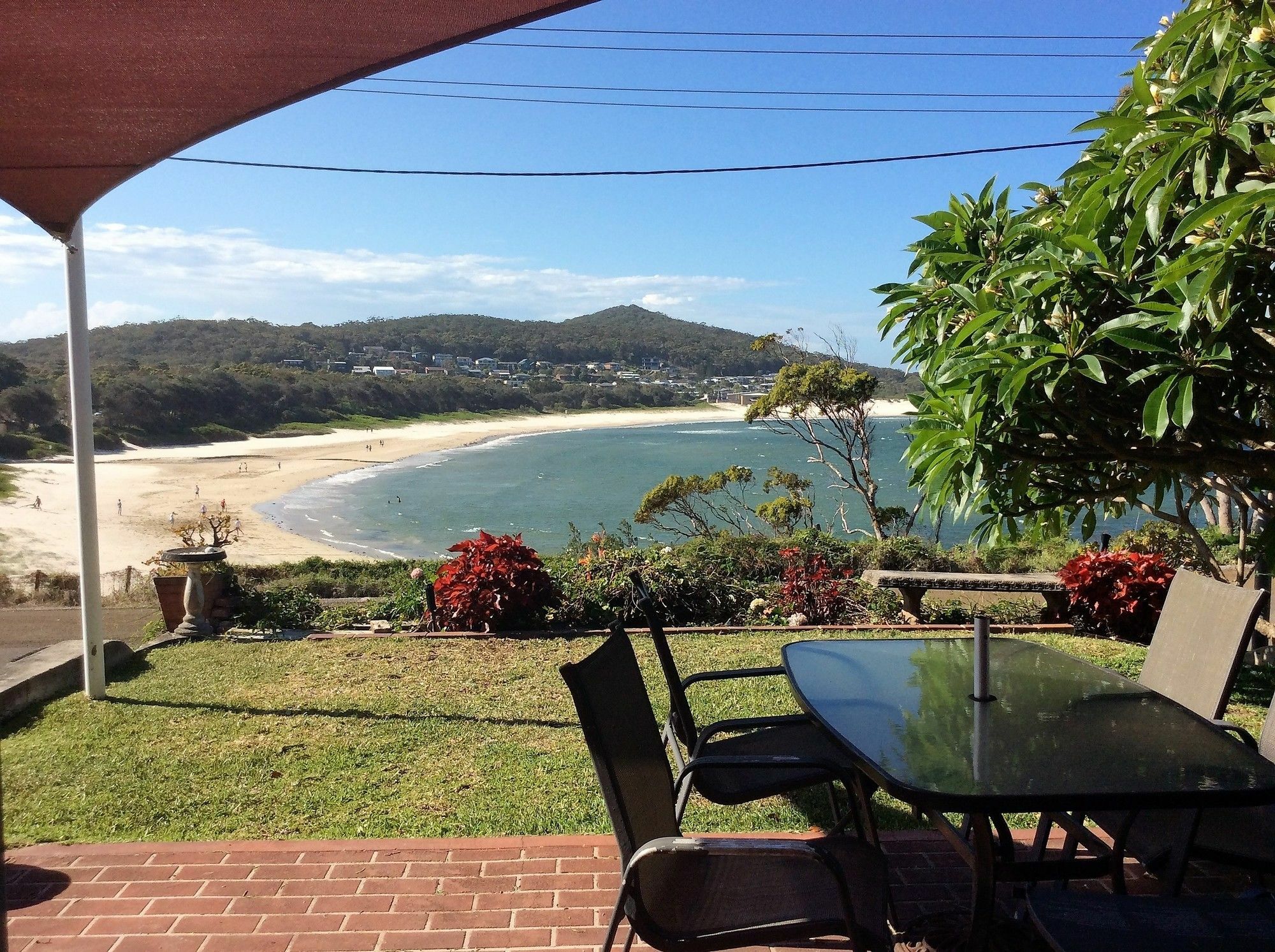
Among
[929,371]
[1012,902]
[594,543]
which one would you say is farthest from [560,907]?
[594,543]

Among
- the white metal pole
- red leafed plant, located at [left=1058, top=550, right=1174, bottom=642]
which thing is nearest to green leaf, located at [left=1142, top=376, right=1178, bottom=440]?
the white metal pole

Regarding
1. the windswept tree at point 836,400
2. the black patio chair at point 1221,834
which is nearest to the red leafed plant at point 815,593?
the black patio chair at point 1221,834

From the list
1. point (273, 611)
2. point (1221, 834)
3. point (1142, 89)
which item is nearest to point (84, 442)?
point (273, 611)

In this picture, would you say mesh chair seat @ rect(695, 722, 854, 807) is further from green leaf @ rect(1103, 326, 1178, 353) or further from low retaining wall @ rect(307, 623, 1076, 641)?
low retaining wall @ rect(307, 623, 1076, 641)

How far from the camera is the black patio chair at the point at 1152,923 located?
6.18ft

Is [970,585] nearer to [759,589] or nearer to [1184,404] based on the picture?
[759,589]

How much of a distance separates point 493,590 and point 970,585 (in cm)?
404

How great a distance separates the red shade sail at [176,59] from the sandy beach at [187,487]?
646 inches

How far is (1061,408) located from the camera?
277 centimetres

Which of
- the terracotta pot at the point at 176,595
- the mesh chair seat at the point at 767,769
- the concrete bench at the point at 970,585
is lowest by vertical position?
the terracotta pot at the point at 176,595

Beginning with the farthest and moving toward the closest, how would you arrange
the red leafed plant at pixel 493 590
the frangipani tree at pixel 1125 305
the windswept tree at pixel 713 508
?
the windswept tree at pixel 713 508
the red leafed plant at pixel 493 590
the frangipani tree at pixel 1125 305

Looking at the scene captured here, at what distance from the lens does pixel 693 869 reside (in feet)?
7.53

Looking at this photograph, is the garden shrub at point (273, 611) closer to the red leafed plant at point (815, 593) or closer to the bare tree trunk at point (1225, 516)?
the red leafed plant at point (815, 593)

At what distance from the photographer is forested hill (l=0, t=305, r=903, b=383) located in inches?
2456
